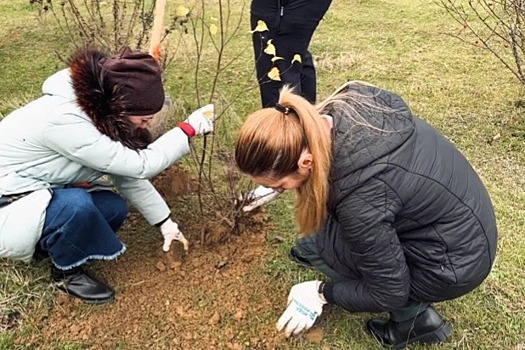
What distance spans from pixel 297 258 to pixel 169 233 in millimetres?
577

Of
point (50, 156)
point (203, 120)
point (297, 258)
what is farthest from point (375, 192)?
point (50, 156)

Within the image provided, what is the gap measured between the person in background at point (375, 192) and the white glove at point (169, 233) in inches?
27.8

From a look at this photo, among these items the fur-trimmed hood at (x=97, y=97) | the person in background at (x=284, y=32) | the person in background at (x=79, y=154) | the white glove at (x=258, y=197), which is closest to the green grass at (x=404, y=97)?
the white glove at (x=258, y=197)

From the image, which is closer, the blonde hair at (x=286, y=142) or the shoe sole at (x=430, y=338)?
the blonde hair at (x=286, y=142)

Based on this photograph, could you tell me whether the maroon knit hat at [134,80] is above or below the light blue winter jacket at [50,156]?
above

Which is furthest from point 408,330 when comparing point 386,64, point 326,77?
point 386,64

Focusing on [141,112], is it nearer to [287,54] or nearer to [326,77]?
[287,54]

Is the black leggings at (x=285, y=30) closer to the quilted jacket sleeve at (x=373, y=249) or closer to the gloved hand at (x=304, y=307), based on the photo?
the gloved hand at (x=304, y=307)

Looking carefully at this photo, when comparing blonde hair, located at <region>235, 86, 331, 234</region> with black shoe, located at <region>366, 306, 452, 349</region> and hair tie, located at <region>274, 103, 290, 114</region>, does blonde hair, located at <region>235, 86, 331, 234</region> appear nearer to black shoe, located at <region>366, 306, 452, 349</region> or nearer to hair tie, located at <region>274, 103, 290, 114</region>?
hair tie, located at <region>274, 103, 290, 114</region>

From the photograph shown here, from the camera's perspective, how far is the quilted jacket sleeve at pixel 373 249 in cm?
176

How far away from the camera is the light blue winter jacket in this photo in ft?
7.00

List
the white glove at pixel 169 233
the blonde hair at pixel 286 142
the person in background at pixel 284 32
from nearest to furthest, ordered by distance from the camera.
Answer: the blonde hair at pixel 286 142, the white glove at pixel 169 233, the person in background at pixel 284 32

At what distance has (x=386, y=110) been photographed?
1.82 metres

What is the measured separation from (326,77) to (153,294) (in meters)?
2.85
